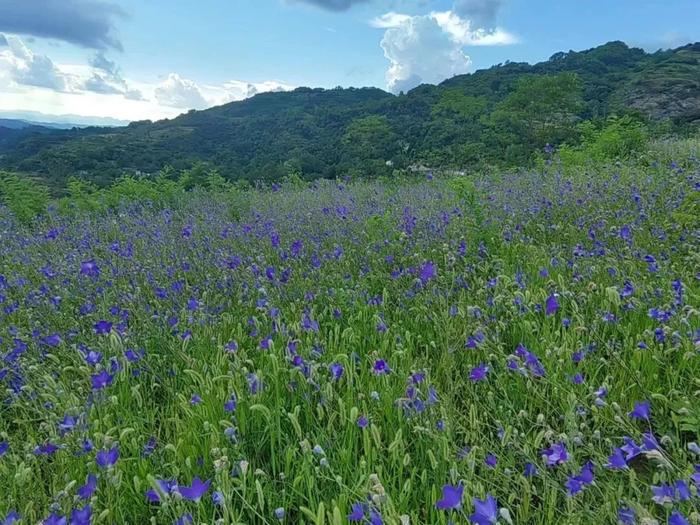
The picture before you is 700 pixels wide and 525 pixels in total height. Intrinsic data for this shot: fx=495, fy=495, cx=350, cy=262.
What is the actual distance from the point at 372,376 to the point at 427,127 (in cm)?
2192

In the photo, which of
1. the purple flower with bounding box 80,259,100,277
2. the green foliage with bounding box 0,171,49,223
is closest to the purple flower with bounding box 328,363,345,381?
the purple flower with bounding box 80,259,100,277

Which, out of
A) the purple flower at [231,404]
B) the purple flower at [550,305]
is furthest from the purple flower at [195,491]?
the purple flower at [550,305]

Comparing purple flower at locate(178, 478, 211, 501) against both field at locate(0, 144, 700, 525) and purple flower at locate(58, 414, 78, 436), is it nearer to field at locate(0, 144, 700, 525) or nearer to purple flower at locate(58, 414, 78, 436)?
field at locate(0, 144, 700, 525)

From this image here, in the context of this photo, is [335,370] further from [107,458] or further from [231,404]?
[107,458]

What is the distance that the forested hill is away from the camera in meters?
17.3

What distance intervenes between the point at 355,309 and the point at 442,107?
26002 millimetres

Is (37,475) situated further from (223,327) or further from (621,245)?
(621,245)

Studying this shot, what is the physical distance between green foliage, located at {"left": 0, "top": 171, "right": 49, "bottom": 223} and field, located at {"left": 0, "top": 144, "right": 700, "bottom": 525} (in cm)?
414

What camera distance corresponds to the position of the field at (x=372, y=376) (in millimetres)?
1317

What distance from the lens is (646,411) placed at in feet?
4.27

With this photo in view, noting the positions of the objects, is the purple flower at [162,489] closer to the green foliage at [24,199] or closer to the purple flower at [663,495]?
the purple flower at [663,495]

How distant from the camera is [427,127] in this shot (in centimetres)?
2261

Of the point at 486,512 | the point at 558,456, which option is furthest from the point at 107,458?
the point at 558,456

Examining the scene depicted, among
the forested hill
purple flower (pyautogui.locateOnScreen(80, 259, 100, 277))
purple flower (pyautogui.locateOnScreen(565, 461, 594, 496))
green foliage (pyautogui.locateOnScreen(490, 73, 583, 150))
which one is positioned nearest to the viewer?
purple flower (pyautogui.locateOnScreen(565, 461, 594, 496))
